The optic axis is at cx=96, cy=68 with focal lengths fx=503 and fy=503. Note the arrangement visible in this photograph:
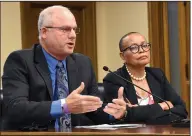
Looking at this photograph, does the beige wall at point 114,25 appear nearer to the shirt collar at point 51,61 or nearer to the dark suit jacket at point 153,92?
the dark suit jacket at point 153,92

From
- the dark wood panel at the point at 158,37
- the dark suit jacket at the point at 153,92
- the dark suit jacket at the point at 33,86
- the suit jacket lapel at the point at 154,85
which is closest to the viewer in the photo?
the dark suit jacket at the point at 33,86

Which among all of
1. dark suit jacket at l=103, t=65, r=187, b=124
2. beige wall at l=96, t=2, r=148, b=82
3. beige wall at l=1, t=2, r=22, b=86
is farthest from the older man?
beige wall at l=96, t=2, r=148, b=82

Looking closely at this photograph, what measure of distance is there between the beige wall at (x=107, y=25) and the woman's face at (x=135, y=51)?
1.60 m

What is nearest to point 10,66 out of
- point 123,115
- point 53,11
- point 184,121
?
point 53,11

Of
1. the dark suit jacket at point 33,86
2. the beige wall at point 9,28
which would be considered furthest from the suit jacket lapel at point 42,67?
the beige wall at point 9,28

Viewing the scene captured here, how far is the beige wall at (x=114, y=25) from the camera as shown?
15.0 ft

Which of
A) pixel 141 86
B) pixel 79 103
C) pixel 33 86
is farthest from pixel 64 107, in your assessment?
pixel 141 86

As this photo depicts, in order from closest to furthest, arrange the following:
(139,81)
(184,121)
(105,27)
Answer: (184,121)
(139,81)
(105,27)

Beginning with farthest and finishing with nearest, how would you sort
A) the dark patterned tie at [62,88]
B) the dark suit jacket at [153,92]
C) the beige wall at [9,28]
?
1. the beige wall at [9,28]
2. the dark suit jacket at [153,92]
3. the dark patterned tie at [62,88]

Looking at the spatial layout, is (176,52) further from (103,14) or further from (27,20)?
(27,20)

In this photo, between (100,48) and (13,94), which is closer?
(13,94)

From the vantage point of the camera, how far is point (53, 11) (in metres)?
2.24

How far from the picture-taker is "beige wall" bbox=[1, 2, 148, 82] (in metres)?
4.21

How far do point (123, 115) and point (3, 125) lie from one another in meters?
0.52
